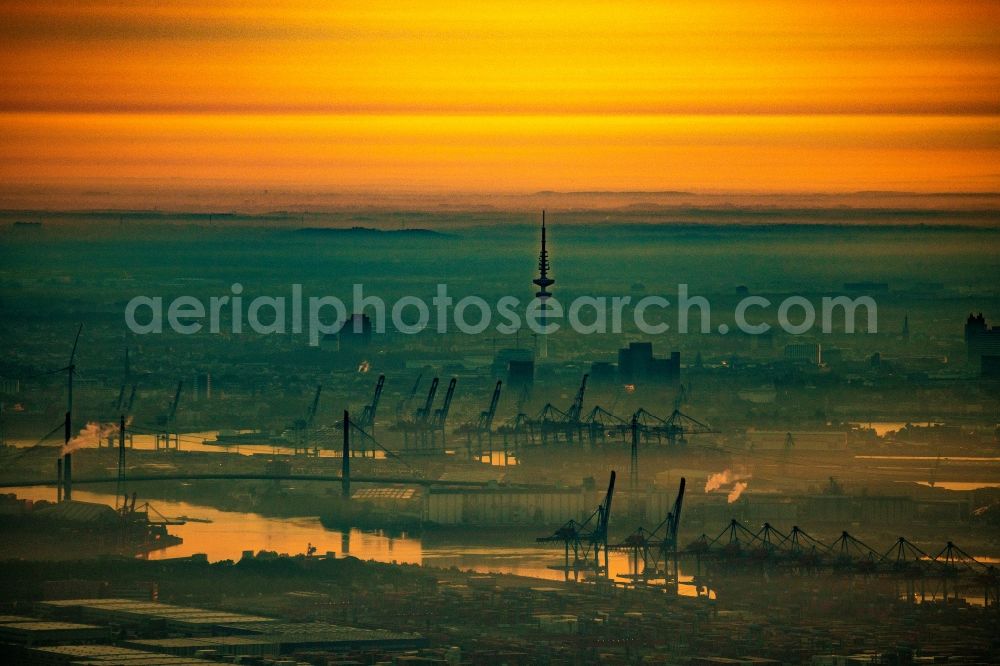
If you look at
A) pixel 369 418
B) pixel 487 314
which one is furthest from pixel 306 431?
pixel 487 314

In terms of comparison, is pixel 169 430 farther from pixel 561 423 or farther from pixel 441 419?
pixel 561 423

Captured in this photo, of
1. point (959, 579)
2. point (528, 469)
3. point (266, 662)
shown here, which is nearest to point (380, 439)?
point (528, 469)

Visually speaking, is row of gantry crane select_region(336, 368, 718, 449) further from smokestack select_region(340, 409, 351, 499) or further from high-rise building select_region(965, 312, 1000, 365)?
high-rise building select_region(965, 312, 1000, 365)

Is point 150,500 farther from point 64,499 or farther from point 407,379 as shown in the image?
point 407,379

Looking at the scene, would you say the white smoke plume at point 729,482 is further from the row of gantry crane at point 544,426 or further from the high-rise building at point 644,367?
the high-rise building at point 644,367

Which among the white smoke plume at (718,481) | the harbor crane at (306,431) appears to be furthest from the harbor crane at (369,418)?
the white smoke plume at (718,481)

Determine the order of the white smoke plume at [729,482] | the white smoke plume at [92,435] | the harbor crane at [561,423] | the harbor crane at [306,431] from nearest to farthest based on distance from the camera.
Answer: the white smoke plume at [729,482] → the white smoke plume at [92,435] → the harbor crane at [561,423] → the harbor crane at [306,431]
